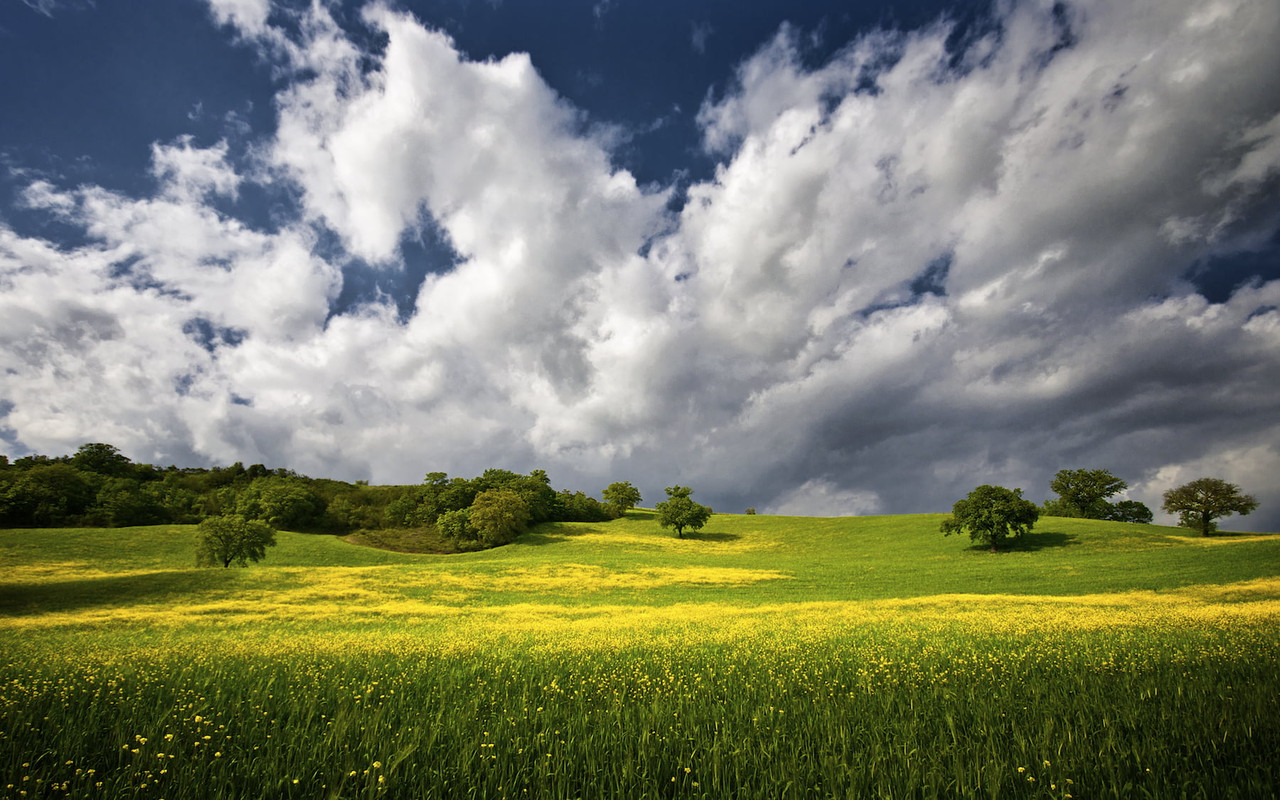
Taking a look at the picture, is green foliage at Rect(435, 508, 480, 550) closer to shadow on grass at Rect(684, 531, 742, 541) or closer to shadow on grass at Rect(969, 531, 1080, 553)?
shadow on grass at Rect(684, 531, 742, 541)

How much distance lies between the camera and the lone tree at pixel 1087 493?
328 ft

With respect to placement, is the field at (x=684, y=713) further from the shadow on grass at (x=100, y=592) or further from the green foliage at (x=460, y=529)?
the green foliage at (x=460, y=529)

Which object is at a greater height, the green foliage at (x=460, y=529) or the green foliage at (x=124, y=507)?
the green foliage at (x=124, y=507)

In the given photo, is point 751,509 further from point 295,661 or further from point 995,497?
point 295,661

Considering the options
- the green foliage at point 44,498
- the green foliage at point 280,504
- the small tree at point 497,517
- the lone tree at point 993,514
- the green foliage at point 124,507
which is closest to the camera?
the lone tree at point 993,514

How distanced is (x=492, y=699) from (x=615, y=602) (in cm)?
2877

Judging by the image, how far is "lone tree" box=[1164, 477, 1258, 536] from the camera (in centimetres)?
7456

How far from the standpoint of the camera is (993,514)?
193 ft

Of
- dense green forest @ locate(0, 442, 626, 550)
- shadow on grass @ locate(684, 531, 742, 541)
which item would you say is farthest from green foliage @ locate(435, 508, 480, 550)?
shadow on grass @ locate(684, 531, 742, 541)

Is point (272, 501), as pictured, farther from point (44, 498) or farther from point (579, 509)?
point (579, 509)

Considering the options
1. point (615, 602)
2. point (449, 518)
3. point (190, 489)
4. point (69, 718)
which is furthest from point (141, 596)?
point (190, 489)

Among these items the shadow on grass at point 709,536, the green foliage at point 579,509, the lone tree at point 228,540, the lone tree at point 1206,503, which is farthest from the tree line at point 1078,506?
the lone tree at point 228,540

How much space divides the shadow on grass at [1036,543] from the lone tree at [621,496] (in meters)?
65.5

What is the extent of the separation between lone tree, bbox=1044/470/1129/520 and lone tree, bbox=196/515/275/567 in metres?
128
